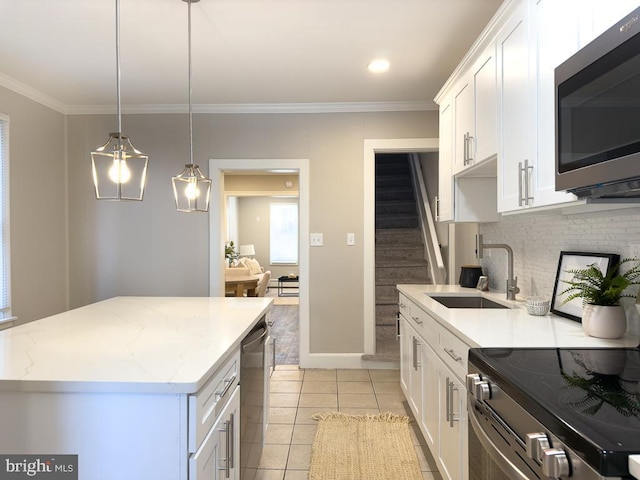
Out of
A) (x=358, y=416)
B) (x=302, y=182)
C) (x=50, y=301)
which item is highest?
(x=302, y=182)

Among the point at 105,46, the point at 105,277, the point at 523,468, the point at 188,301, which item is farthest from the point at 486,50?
the point at 105,277

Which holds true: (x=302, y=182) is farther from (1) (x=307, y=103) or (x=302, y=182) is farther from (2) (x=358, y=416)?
(2) (x=358, y=416)

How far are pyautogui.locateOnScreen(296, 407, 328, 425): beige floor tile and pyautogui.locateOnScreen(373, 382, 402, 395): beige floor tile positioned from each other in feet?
1.79

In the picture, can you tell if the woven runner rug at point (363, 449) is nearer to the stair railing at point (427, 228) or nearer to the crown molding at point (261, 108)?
the stair railing at point (427, 228)

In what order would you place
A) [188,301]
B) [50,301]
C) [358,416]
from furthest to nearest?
[50,301], [358,416], [188,301]

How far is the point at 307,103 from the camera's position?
3916 millimetres

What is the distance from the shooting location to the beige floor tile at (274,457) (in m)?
2.35

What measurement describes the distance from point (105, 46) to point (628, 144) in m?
2.92

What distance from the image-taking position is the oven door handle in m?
1.01

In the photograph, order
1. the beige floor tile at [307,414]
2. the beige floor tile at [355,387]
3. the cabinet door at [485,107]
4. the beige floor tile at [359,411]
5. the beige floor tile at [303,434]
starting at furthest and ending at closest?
the beige floor tile at [355,387] → the beige floor tile at [359,411] → the beige floor tile at [307,414] → the beige floor tile at [303,434] → the cabinet door at [485,107]

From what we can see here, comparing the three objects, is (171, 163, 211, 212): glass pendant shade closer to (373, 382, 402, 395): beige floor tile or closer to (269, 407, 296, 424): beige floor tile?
(269, 407, 296, 424): beige floor tile

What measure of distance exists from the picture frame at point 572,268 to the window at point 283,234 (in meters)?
9.47

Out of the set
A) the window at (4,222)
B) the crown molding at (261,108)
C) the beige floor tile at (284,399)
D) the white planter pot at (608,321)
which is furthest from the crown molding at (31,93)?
the white planter pot at (608,321)

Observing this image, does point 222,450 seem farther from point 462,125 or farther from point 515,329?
point 462,125
